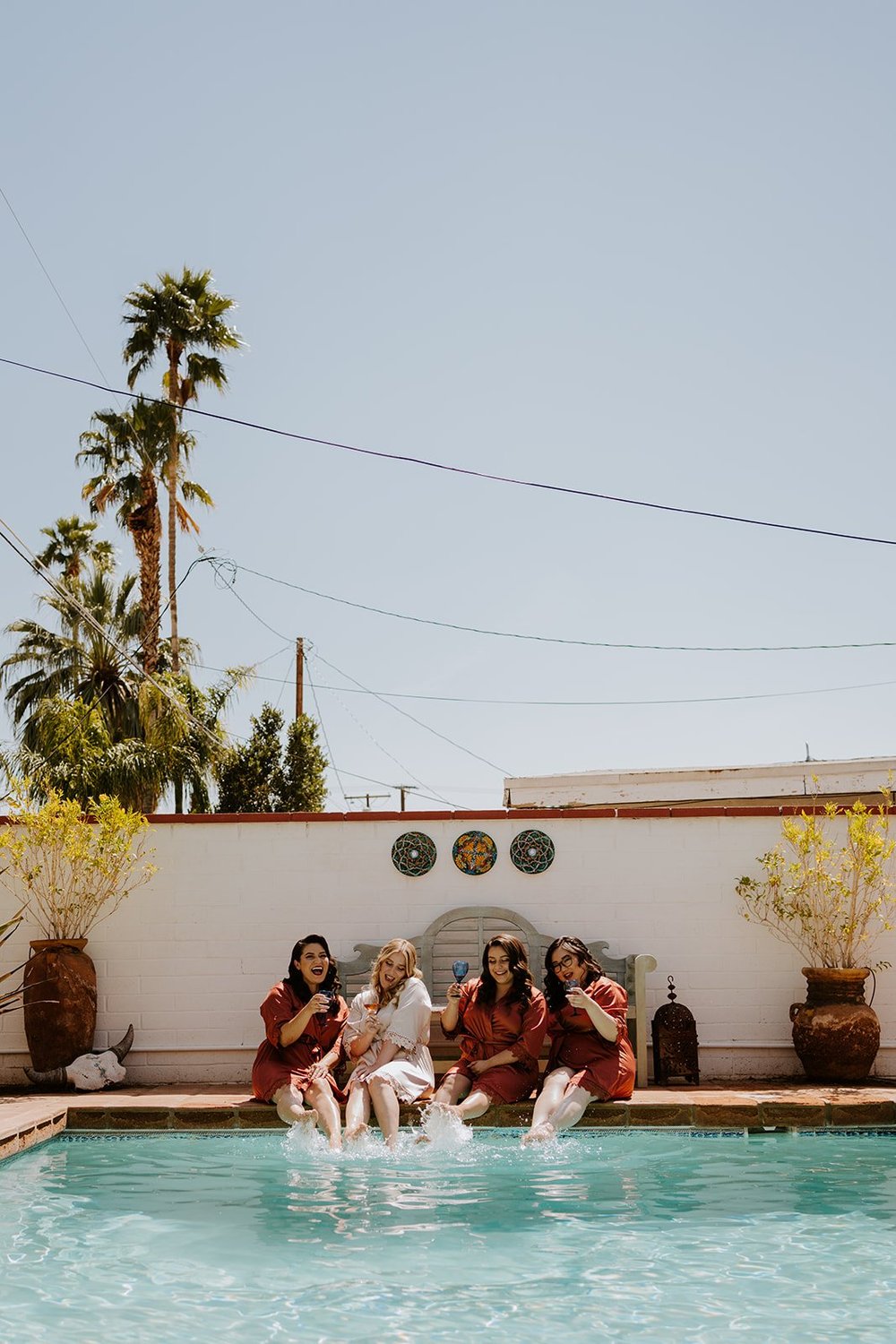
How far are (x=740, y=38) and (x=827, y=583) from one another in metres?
7.49

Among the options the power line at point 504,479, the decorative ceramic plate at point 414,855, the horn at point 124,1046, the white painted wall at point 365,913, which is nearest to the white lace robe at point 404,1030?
the white painted wall at point 365,913

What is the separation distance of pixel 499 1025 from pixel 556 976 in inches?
17.4

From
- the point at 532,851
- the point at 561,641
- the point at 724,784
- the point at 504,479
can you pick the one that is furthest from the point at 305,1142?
the point at 561,641

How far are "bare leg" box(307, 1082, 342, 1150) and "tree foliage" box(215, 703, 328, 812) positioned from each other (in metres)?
12.9

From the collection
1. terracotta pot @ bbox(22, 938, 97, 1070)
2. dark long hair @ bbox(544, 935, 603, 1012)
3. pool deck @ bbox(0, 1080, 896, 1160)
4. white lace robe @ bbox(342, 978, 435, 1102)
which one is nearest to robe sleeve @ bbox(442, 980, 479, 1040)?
white lace robe @ bbox(342, 978, 435, 1102)

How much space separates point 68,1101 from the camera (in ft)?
23.5

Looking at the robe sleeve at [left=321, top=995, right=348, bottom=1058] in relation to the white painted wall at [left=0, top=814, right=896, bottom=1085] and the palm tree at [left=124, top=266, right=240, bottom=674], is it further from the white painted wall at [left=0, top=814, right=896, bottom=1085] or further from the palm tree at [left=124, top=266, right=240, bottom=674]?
the palm tree at [left=124, top=266, right=240, bottom=674]

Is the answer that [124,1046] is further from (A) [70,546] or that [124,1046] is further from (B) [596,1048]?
(A) [70,546]

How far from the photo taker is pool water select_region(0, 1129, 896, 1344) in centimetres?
366

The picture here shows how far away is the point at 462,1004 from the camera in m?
7.06

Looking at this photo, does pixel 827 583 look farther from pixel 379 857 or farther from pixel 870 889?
pixel 379 857

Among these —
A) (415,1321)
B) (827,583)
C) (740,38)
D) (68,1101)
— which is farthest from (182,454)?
(415,1321)

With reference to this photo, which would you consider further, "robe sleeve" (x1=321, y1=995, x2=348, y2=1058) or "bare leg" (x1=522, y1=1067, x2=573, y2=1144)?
"robe sleeve" (x1=321, y1=995, x2=348, y2=1058)

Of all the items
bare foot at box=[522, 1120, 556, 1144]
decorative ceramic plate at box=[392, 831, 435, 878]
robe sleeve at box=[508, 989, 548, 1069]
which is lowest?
bare foot at box=[522, 1120, 556, 1144]
